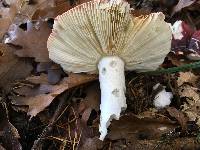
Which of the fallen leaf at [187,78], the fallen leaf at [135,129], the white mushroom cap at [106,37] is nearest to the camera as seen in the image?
the white mushroom cap at [106,37]

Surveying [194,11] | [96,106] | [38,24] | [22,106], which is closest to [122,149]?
[96,106]

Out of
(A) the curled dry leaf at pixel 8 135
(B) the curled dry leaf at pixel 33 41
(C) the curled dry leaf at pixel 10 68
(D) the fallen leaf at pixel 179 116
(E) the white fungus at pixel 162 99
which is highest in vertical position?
(B) the curled dry leaf at pixel 33 41

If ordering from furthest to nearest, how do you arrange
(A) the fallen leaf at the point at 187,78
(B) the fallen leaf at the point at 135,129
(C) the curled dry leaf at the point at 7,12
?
(C) the curled dry leaf at the point at 7,12 < (A) the fallen leaf at the point at 187,78 < (B) the fallen leaf at the point at 135,129

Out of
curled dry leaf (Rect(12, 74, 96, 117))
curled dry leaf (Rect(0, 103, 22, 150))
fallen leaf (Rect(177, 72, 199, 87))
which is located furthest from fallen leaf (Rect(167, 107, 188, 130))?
curled dry leaf (Rect(0, 103, 22, 150))

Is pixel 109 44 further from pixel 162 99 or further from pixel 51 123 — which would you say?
pixel 51 123

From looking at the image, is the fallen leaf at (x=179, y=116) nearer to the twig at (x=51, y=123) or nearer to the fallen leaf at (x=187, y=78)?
the fallen leaf at (x=187, y=78)

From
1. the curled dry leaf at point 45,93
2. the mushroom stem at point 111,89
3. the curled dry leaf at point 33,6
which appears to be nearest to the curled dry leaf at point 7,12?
the curled dry leaf at point 33,6

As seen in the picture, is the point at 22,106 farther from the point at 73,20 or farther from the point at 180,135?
the point at 180,135
